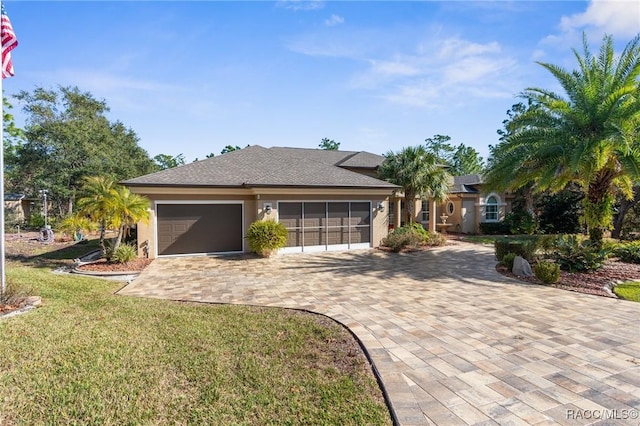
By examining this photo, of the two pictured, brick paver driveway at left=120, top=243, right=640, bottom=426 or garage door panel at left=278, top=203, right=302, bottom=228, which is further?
garage door panel at left=278, top=203, right=302, bottom=228

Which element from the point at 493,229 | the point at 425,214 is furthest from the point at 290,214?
the point at 493,229

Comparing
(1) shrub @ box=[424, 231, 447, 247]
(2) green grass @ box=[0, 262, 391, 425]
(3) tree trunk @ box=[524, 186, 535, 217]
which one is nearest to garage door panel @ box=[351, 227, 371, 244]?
(1) shrub @ box=[424, 231, 447, 247]

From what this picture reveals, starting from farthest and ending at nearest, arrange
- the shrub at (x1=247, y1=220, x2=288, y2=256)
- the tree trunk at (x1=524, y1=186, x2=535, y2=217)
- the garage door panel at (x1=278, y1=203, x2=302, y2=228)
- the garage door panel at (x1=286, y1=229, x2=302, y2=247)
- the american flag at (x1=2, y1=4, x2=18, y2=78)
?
the tree trunk at (x1=524, y1=186, x2=535, y2=217) → the garage door panel at (x1=286, y1=229, x2=302, y2=247) → the garage door panel at (x1=278, y1=203, x2=302, y2=228) → the shrub at (x1=247, y1=220, x2=288, y2=256) → the american flag at (x1=2, y1=4, x2=18, y2=78)

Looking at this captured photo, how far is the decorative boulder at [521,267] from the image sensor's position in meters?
10.4

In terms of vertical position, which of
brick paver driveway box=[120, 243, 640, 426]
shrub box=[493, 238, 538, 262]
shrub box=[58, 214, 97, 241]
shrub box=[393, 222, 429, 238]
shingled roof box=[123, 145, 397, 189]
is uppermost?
shingled roof box=[123, 145, 397, 189]

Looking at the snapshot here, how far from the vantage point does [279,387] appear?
3.95m

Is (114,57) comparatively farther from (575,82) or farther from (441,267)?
(575,82)

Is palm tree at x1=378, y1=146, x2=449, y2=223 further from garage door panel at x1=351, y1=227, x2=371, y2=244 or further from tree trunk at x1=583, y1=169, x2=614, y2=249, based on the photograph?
tree trunk at x1=583, y1=169, x2=614, y2=249

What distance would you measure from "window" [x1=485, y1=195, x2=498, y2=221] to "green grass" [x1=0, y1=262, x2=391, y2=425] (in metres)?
21.7

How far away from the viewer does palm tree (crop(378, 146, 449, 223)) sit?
1784 centimetres

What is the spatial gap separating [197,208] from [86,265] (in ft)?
14.3

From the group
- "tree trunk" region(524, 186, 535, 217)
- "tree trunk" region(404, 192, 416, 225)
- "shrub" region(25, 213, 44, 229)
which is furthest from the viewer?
"shrub" region(25, 213, 44, 229)

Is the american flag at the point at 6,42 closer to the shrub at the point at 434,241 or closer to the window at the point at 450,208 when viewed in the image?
the shrub at the point at 434,241

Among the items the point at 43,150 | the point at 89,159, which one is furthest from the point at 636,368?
the point at 43,150
